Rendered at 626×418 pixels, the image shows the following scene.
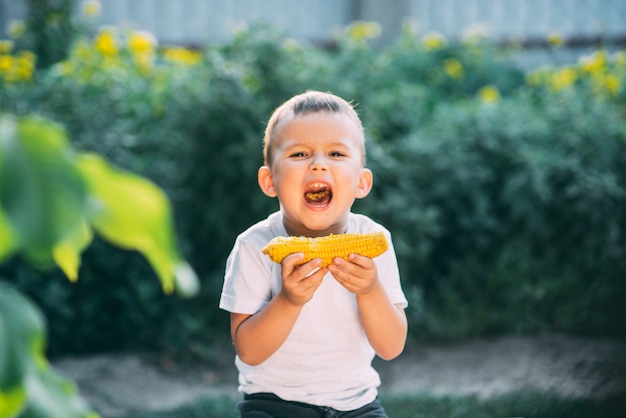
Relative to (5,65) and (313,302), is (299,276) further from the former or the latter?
(5,65)

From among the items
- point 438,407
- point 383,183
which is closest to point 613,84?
point 383,183

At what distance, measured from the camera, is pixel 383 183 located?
4.50 m

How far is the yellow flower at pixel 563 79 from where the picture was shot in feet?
18.4

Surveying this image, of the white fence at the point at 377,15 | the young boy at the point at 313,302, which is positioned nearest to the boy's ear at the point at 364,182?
the young boy at the point at 313,302

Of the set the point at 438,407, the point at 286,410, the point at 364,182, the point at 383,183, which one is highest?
the point at 383,183

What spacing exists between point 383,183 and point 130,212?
3884mm

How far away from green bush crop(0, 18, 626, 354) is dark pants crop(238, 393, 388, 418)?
7.03ft

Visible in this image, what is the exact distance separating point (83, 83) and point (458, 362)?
2445mm

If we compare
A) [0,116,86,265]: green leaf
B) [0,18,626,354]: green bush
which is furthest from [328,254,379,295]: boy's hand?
[0,18,626,354]: green bush

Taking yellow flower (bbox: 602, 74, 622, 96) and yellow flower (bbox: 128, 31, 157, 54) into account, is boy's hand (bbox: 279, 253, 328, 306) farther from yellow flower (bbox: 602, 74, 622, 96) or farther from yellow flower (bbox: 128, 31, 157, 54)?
yellow flower (bbox: 602, 74, 622, 96)

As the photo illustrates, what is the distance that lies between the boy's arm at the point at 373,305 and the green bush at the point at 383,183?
217cm

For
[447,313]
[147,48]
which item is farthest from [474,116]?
[147,48]

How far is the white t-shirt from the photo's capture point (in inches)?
85.1

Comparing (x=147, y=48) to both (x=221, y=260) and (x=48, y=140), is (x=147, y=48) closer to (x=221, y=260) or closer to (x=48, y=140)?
(x=221, y=260)
